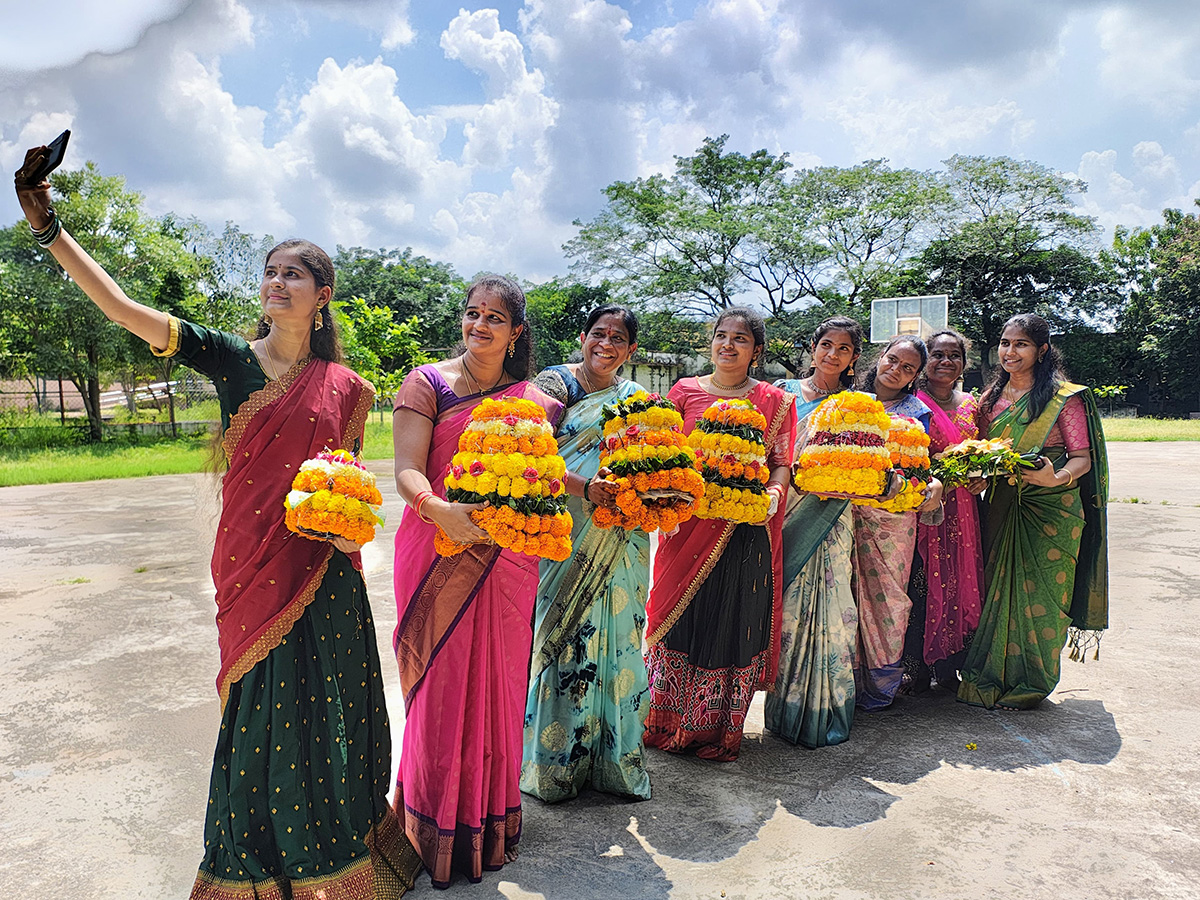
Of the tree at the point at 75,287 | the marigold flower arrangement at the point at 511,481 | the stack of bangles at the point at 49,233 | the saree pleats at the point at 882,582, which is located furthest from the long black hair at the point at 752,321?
the tree at the point at 75,287

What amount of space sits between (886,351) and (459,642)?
11.0 ft

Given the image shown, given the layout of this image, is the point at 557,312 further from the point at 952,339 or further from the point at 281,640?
the point at 281,640

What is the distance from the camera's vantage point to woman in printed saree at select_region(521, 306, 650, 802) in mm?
3729

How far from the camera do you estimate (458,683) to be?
118 inches

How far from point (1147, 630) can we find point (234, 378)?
7239mm

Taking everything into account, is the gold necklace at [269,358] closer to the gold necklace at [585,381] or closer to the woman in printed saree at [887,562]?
the gold necklace at [585,381]

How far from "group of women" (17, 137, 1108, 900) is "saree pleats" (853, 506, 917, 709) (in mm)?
18

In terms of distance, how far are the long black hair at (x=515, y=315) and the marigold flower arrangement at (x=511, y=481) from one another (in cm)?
40

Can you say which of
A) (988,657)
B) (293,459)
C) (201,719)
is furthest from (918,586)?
(201,719)

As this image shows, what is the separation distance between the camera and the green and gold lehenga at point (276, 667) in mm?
2697

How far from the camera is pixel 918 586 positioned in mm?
5234

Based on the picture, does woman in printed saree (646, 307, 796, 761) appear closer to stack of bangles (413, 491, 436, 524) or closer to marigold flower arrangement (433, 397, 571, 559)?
marigold flower arrangement (433, 397, 571, 559)

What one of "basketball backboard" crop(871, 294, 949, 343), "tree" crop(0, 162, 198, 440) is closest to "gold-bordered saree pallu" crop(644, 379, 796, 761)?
"basketball backboard" crop(871, 294, 949, 343)

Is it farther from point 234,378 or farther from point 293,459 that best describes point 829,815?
point 234,378
